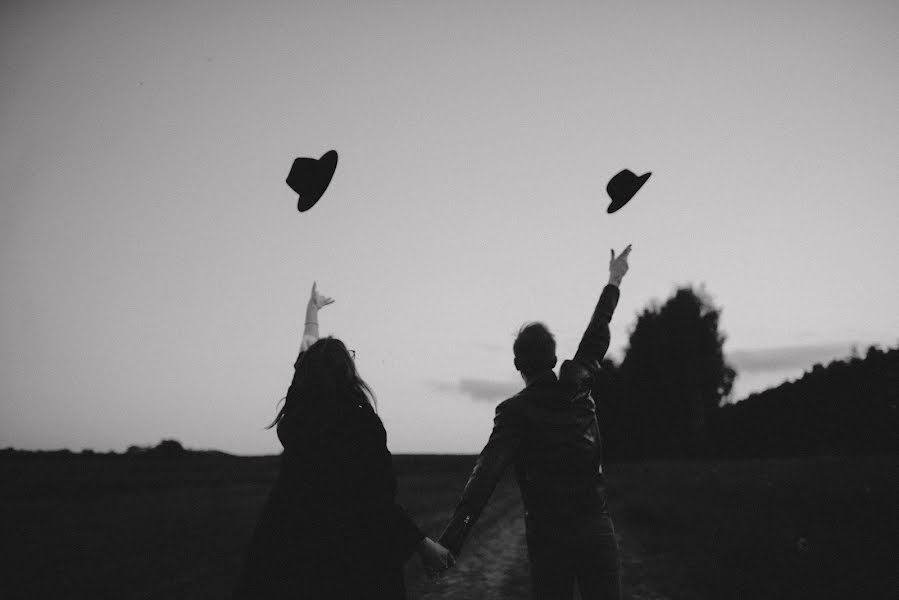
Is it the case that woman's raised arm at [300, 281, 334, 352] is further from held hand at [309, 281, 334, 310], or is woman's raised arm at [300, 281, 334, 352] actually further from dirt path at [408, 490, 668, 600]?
dirt path at [408, 490, 668, 600]

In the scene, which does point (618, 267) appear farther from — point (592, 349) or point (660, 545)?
point (660, 545)

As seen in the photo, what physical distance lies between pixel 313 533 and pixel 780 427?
28.7 m

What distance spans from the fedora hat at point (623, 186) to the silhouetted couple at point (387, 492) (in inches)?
91.5

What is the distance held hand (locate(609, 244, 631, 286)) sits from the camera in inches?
147

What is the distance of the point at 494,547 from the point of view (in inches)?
482

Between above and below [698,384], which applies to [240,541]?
below

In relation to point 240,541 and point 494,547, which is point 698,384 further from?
point 240,541

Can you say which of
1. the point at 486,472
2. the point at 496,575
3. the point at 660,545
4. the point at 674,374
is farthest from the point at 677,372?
the point at 486,472

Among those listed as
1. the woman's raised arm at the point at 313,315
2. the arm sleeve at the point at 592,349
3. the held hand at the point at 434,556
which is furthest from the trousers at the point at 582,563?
the woman's raised arm at the point at 313,315

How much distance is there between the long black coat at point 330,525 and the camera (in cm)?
285

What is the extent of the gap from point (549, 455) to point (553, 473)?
0.10m

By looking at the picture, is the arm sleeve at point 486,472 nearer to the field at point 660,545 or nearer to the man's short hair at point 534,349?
the man's short hair at point 534,349

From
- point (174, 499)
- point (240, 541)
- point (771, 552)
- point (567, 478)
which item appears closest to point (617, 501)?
point (771, 552)

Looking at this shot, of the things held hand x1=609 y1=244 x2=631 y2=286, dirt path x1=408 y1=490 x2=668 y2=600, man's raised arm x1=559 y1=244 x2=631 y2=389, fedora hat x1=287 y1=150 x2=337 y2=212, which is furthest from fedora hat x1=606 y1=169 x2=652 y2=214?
dirt path x1=408 y1=490 x2=668 y2=600
